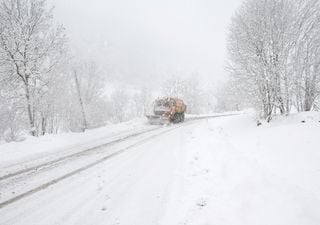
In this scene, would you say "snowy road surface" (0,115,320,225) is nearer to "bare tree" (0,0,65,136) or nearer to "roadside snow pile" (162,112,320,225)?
"roadside snow pile" (162,112,320,225)

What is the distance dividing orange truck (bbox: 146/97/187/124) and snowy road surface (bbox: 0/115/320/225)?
13782 mm

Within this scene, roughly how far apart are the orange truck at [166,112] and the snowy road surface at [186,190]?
1378cm

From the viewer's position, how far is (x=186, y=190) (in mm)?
6270

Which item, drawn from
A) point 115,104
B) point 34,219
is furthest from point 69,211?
point 115,104

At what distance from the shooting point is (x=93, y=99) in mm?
39031

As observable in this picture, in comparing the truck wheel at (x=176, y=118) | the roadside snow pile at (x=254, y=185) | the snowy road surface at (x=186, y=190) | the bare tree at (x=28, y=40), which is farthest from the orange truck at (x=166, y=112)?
the snowy road surface at (x=186, y=190)

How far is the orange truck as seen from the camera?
2333 centimetres

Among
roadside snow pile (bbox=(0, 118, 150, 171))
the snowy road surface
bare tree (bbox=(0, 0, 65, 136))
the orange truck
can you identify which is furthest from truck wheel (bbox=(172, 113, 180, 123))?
the snowy road surface

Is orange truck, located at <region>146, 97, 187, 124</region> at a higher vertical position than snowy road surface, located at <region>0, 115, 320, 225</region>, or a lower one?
higher

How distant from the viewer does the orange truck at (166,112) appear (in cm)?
2333

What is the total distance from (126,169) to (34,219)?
3.55 metres

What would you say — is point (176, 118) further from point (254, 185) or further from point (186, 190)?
point (254, 185)

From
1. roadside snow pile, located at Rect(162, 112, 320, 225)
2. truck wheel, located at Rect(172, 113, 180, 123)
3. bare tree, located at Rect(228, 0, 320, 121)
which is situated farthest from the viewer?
truck wheel, located at Rect(172, 113, 180, 123)

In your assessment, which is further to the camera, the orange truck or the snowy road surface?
the orange truck
